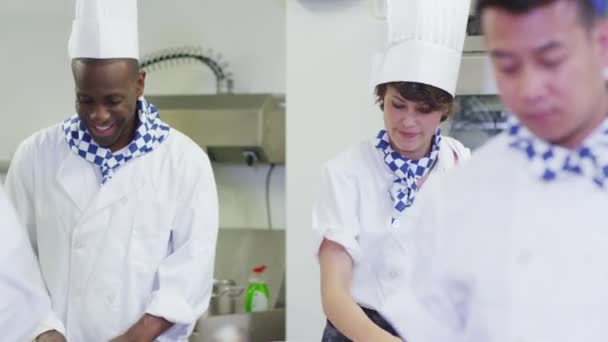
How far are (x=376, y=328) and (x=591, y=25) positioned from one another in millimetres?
564

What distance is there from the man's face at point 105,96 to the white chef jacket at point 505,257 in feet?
2.35

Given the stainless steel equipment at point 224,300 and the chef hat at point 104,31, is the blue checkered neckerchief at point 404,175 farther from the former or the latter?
the stainless steel equipment at point 224,300

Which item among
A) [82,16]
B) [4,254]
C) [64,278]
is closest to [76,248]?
[64,278]

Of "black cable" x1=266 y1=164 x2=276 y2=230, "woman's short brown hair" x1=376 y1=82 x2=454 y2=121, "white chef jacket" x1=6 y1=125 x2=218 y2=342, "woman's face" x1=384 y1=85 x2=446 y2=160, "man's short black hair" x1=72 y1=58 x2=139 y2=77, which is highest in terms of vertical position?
"man's short black hair" x1=72 y1=58 x2=139 y2=77

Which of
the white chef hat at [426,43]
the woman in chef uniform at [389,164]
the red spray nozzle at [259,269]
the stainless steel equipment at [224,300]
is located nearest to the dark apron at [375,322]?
the woman in chef uniform at [389,164]

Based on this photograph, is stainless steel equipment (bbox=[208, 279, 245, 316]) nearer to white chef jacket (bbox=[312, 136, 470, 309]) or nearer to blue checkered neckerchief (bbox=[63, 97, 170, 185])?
blue checkered neckerchief (bbox=[63, 97, 170, 185])

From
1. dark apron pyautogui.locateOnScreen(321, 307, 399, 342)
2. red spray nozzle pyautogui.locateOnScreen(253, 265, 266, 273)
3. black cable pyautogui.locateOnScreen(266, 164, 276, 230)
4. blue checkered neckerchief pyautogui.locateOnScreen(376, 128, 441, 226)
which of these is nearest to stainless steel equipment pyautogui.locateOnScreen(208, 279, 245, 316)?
red spray nozzle pyautogui.locateOnScreen(253, 265, 266, 273)

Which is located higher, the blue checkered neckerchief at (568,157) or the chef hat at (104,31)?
the chef hat at (104,31)

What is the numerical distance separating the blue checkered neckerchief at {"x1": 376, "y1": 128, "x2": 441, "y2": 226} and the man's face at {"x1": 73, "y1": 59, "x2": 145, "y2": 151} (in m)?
0.46

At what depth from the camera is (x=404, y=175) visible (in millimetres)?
1135

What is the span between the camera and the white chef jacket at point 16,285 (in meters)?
0.98

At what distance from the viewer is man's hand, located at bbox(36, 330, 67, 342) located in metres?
1.18

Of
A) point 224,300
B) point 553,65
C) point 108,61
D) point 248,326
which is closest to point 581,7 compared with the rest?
point 553,65

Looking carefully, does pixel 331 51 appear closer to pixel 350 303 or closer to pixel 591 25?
pixel 350 303
